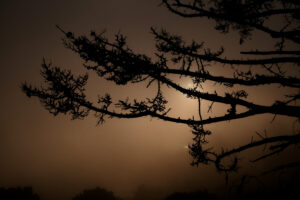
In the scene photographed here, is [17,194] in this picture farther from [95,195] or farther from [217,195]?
[217,195]

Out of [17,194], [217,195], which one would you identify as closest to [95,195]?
[17,194]

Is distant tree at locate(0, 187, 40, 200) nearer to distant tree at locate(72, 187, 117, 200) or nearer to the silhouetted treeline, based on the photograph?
the silhouetted treeline

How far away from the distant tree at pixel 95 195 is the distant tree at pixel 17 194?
392 inches

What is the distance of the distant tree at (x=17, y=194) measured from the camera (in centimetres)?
4106

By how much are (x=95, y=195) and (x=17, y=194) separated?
1775cm

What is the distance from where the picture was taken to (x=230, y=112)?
11.7 feet

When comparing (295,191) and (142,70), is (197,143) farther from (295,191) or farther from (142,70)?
(295,191)

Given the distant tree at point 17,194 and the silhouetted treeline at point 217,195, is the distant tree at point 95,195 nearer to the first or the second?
the silhouetted treeline at point 217,195

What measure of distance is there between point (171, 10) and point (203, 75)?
1595 millimetres

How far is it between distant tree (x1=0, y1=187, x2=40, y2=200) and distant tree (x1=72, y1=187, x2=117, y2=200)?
9956 millimetres

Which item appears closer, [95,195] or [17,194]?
[17,194]

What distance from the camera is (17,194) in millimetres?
42531

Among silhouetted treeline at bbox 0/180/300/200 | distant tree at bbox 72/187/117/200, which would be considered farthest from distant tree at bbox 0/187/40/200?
distant tree at bbox 72/187/117/200

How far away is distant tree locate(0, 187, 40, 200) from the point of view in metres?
41.1
